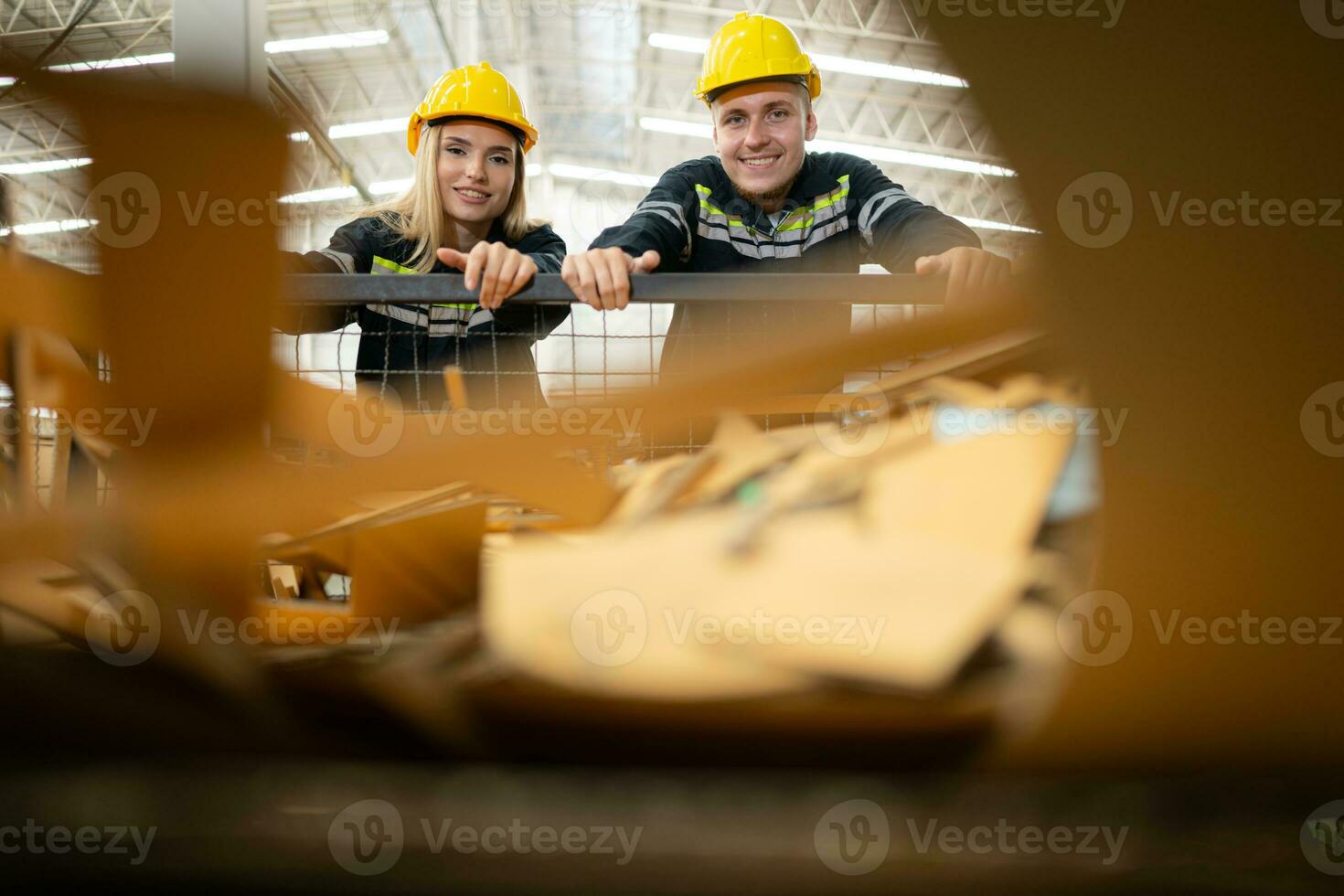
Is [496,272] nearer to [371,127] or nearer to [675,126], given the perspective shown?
[371,127]

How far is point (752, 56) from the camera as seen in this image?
33.9 inches

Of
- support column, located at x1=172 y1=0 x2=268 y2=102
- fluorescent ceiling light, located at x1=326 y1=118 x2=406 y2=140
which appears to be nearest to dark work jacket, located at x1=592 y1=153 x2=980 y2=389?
support column, located at x1=172 y1=0 x2=268 y2=102

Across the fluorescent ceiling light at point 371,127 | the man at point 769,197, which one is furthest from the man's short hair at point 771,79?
the fluorescent ceiling light at point 371,127

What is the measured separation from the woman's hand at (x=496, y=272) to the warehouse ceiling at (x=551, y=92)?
0.32 ft

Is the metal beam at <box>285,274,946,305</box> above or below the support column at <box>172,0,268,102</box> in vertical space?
below

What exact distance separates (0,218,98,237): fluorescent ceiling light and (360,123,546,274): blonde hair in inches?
19.6

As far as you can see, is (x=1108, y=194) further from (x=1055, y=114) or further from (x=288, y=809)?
(x=288, y=809)

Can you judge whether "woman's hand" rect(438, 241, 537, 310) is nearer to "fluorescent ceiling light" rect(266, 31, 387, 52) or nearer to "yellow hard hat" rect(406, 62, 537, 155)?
"yellow hard hat" rect(406, 62, 537, 155)

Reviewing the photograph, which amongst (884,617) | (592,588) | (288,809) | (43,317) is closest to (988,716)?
(884,617)

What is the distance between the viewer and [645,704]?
0.40 metres

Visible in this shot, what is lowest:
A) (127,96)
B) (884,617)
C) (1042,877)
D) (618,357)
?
(1042,877)

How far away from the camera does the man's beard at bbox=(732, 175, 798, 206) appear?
0.92 meters

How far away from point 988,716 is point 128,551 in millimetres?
420

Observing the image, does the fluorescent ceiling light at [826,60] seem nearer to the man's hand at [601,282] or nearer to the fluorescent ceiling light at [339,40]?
the fluorescent ceiling light at [339,40]
